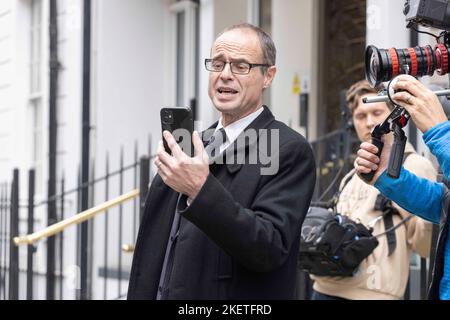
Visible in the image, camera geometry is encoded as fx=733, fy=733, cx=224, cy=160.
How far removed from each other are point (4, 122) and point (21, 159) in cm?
74

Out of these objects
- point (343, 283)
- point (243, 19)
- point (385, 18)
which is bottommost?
point (343, 283)

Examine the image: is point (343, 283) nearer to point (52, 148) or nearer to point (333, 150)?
point (333, 150)

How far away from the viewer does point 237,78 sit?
2.48 m

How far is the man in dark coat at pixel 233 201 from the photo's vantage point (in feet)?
7.11

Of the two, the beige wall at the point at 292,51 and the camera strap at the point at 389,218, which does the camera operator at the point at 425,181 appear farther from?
the beige wall at the point at 292,51

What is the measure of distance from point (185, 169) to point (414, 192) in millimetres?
935

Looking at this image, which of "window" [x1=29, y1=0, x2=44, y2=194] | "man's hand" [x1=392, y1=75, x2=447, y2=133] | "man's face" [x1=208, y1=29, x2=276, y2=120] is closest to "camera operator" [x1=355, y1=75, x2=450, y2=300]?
"man's hand" [x1=392, y1=75, x2=447, y2=133]

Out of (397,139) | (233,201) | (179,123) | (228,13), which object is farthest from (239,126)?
(228,13)

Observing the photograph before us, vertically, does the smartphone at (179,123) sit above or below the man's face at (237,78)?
below

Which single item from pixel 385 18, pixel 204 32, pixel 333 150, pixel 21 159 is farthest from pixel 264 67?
pixel 21 159

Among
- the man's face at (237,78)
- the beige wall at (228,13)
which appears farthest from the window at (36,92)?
the man's face at (237,78)

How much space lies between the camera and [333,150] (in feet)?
20.9

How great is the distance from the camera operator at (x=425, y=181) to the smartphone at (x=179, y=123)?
658mm

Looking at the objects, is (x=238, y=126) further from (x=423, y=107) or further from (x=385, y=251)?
(x=385, y=251)
